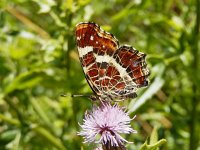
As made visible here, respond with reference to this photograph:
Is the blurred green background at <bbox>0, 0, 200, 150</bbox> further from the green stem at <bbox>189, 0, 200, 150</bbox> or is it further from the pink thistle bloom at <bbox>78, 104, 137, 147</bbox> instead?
the pink thistle bloom at <bbox>78, 104, 137, 147</bbox>

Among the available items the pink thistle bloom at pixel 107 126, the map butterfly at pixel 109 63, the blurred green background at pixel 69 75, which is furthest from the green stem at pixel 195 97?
the pink thistle bloom at pixel 107 126

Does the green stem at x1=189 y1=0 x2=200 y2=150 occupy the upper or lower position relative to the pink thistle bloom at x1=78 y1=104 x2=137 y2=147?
upper

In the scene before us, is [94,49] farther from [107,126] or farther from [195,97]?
[195,97]

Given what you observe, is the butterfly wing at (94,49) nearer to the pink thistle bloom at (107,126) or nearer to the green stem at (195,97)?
the pink thistle bloom at (107,126)

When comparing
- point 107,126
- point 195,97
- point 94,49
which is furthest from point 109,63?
point 195,97

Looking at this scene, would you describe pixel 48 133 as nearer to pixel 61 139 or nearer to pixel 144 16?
pixel 61 139

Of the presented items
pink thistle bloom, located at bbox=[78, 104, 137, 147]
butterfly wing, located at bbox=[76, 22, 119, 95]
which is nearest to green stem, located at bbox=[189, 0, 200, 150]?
butterfly wing, located at bbox=[76, 22, 119, 95]
